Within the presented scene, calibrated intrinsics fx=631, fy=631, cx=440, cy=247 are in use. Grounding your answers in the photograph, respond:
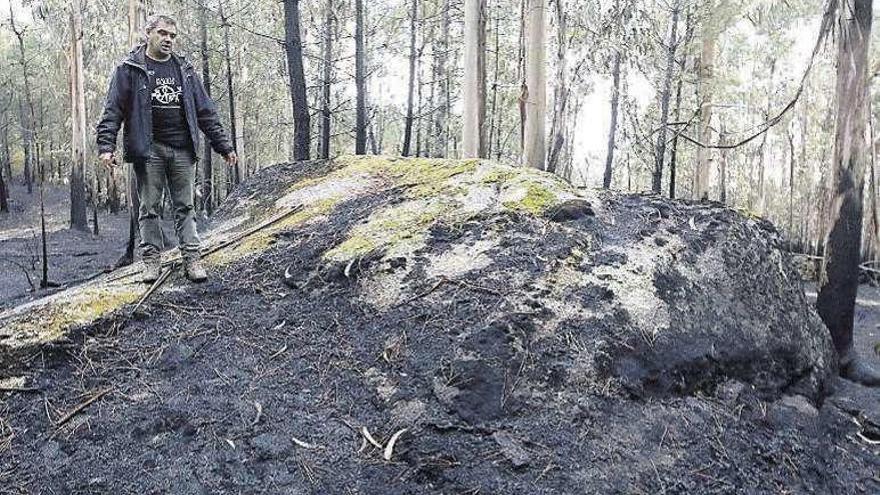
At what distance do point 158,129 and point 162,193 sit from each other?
1.63 feet

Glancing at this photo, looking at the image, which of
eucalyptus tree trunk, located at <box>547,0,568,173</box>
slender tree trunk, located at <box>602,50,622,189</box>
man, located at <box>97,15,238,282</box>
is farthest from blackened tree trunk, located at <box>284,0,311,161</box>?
slender tree trunk, located at <box>602,50,622,189</box>

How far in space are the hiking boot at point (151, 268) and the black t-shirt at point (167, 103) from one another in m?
0.89

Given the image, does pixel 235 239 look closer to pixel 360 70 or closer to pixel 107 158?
pixel 107 158

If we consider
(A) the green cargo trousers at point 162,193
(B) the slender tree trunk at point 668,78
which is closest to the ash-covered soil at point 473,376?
(A) the green cargo trousers at point 162,193

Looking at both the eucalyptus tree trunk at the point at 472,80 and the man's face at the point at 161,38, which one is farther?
the eucalyptus tree trunk at the point at 472,80

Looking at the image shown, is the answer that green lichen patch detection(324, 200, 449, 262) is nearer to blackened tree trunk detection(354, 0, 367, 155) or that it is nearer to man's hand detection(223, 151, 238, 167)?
man's hand detection(223, 151, 238, 167)

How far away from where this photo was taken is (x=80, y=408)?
3541mm

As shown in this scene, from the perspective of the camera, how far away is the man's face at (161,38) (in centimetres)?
468

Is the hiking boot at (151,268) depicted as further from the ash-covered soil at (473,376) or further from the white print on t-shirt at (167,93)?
the white print on t-shirt at (167,93)

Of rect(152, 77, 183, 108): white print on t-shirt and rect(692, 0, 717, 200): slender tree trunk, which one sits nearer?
rect(152, 77, 183, 108): white print on t-shirt

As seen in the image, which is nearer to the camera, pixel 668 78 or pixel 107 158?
pixel 107 158

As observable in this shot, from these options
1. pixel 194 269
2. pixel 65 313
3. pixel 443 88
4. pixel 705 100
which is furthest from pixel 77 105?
pixel 705 100

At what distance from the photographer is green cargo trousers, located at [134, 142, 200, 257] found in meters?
4.85

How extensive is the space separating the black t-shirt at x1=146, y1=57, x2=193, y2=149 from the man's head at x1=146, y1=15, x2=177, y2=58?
80 millimetres
